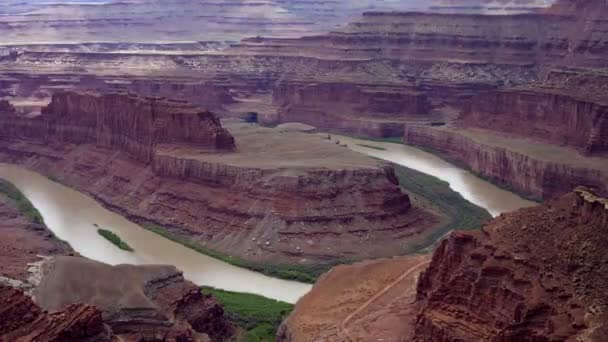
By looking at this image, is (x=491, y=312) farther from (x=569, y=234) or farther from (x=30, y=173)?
(x=30, y=173)

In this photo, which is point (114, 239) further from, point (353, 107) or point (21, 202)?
point (353, 107)

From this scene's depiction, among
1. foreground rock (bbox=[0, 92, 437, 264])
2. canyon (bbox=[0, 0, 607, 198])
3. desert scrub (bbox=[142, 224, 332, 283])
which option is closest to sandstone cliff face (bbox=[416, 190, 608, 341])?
desert scrub (bbox=[142, 224, 332, 283])

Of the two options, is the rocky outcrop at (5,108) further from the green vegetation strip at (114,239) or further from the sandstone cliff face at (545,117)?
the sandstone cliff face at (545,117)

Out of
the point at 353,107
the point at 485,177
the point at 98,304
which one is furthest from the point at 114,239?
the point at 353,107

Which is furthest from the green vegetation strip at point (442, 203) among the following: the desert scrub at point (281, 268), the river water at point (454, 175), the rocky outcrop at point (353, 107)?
the rocky outcrop at point (353, 107)

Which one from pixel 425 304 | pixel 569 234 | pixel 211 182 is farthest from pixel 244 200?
pixel 569 234
